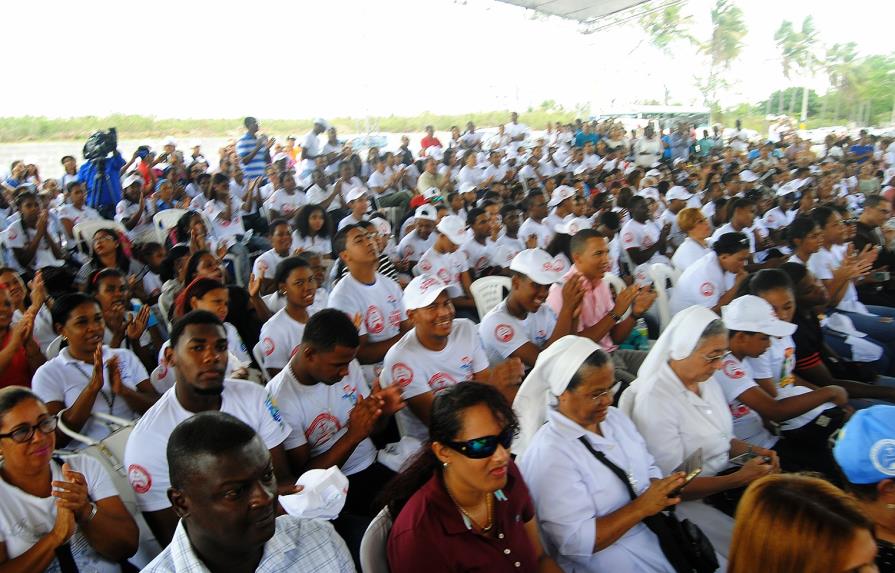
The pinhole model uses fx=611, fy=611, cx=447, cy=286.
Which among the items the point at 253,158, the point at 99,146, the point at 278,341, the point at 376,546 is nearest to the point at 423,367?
the point at 278,341

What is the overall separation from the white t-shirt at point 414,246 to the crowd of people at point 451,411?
32 cm

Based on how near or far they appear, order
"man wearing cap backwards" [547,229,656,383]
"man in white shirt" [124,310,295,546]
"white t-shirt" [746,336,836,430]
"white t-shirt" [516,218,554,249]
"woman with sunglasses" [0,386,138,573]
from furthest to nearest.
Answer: "white t-shirt" [516,218,554,249]
"man wearing cap backwards" [547,229,656,383]
"white t-shirt" [746,336,836,430]
"man in white shirt" [124,310,295,546]
"woman with sunglasses" [0,386,138,573]

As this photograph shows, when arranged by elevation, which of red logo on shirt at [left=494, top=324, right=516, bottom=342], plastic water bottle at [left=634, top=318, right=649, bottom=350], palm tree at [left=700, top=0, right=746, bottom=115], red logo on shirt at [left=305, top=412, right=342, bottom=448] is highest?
palm tree at [left=700, top=0, right=746, bottom=115]

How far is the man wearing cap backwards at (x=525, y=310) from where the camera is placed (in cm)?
333

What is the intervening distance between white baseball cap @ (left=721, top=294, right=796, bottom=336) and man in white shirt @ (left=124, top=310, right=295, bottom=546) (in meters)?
2.18

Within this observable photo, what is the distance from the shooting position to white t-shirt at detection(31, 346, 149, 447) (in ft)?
9.33

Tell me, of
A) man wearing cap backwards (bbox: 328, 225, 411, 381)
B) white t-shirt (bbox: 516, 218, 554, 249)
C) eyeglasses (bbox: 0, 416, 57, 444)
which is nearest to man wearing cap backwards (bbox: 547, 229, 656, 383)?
man wearing cap backwards (bbox: 328, 225, 411, 381)

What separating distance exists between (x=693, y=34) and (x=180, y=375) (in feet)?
150

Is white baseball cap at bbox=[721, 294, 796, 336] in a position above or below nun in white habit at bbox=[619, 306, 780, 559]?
above

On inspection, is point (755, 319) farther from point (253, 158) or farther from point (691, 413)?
point (253, 158)

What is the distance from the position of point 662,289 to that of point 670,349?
216 centimetres

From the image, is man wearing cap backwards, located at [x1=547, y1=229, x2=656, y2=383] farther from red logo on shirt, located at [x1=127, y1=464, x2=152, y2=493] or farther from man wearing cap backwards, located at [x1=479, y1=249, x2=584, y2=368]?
red logo on shirt, located at [x1=127, y1=464, x2=152, y2=493]

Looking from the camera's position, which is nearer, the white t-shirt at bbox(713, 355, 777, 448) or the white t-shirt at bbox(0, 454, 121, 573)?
the white t-shirt at bbox(0, 454, 121, 573)

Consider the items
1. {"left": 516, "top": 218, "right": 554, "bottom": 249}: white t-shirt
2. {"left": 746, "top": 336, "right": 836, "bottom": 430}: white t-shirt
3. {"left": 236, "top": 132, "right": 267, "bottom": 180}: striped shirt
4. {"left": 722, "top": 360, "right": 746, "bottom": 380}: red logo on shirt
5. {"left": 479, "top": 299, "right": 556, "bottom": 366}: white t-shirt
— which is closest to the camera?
{"left": 722, "top": 360, "right": 746, "bottom": 380}: red logo on shirt
